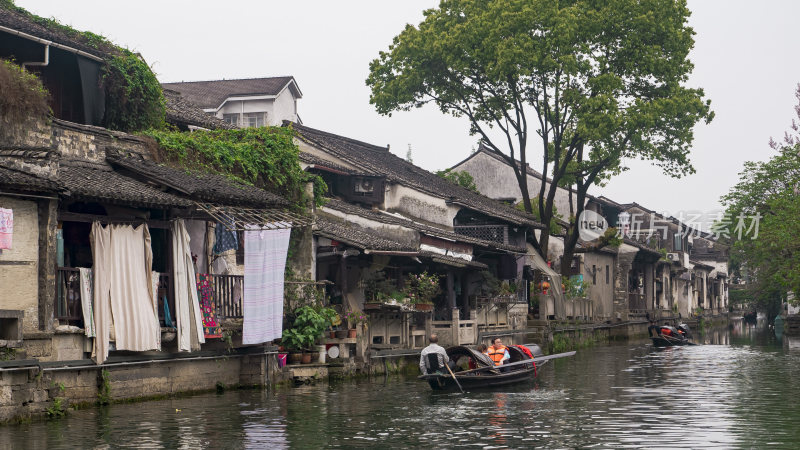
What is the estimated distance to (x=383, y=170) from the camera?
1500 inches

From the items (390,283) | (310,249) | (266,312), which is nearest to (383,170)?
(390,283)

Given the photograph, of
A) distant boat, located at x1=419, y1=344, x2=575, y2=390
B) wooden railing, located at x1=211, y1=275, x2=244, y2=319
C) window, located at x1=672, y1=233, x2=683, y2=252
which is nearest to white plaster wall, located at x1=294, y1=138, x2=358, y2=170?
distant boat, located at x1=419, y1=344, x2=575, y2=390

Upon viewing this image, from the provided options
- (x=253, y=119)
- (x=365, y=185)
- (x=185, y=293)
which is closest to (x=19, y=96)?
(x=185, y=293)

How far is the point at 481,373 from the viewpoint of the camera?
24578mm

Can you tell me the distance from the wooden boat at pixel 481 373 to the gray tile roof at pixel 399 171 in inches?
482

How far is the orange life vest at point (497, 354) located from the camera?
25.8 metres

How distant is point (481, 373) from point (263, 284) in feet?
19.1

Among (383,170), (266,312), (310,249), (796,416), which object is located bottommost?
(796,416)

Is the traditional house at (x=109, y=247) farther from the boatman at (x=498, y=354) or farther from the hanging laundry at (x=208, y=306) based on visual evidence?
the boatman at (x=498, y=354)

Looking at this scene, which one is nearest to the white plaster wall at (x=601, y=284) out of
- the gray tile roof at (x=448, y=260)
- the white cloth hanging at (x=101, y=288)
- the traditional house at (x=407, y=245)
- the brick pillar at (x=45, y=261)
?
the traditional house at (x=407, y=245)

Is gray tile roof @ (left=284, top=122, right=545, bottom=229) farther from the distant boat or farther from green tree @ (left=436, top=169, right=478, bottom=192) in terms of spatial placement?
the distant boat

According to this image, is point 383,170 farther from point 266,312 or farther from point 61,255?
point 61,255

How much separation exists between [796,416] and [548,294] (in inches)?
1145

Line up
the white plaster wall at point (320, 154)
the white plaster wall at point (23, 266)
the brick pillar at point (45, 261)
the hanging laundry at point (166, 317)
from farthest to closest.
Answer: the white plaster wall at point (320, 154), the hanging laundry at point (166, 317), the brick pillar at point (45, 261), the white plaster wall at point (23, 266)
